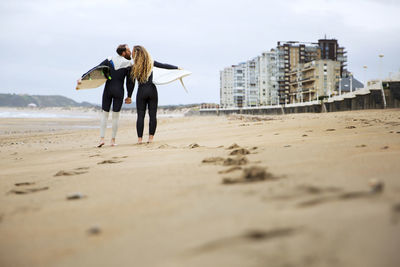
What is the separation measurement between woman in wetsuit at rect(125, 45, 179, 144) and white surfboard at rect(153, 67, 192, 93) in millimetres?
98

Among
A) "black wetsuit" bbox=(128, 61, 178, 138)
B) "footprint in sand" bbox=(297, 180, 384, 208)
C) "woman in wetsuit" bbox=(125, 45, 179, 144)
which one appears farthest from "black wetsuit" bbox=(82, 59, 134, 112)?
"footprint in sand" bbox=(297, 180, 384, 208)

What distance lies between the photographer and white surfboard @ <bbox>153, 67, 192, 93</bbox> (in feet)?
20.1

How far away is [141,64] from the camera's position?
5902 mm

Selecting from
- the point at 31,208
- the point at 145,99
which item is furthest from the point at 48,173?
the point at 145,99

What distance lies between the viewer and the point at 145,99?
6.08m

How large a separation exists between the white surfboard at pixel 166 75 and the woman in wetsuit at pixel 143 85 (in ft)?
0.32

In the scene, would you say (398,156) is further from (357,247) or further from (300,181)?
(357,247)

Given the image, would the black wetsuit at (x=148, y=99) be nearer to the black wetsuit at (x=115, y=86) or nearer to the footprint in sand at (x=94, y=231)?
the black wetsuit at (x=115, y=86)

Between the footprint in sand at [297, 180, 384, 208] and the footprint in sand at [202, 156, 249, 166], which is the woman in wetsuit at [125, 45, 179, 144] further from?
the footprint in sand at [297, 180, 384, 208]

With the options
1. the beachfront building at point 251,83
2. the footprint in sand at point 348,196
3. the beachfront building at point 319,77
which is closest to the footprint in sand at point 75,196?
the footprint in sand at point 348,196

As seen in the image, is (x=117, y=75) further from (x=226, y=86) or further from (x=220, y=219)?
(x=226, y=86)

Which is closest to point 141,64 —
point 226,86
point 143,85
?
point 143,85

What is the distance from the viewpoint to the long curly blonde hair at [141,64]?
232 inches

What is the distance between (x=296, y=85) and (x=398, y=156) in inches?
3248
